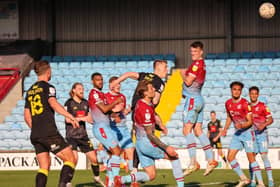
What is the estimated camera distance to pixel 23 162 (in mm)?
23562

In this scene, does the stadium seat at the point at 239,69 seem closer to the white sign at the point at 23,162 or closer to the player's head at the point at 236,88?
the white sign at the point at 23,162

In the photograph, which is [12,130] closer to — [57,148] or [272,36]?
[272,36]

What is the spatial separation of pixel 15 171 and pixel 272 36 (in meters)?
14.1

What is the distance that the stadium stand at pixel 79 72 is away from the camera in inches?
1125

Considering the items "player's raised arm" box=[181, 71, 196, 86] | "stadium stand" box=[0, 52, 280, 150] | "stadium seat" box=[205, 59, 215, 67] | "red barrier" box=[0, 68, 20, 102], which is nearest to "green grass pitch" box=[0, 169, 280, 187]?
"player's raised arm" box=[181, 71, 196, 86]

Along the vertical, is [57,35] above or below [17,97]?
above

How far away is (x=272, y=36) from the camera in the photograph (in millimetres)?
32219

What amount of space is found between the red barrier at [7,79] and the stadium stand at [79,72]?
1.56 ft

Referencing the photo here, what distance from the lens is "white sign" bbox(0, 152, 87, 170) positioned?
76.5ft

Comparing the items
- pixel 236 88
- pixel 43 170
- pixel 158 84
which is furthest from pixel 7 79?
pixel 43 170

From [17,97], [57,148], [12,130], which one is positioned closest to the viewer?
[57,148]

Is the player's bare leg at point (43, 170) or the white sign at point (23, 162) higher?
the player's bare leg at point (43, 170)

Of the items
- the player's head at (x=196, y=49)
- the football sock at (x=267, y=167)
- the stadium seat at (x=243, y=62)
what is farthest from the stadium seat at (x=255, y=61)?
the player's head at (x=196, y=49)

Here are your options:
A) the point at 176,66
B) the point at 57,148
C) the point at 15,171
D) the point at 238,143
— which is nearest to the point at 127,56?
the point at 176,66
